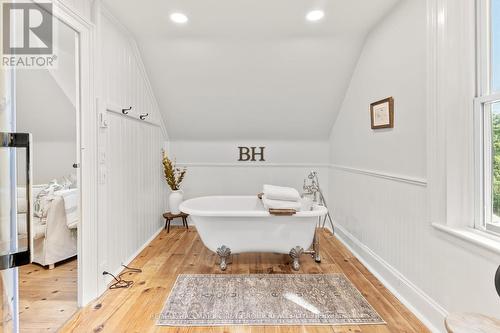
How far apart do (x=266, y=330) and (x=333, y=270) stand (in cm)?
114

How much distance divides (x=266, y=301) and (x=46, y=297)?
174 cm

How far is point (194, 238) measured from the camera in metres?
3.58

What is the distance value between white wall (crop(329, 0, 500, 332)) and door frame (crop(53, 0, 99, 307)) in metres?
2.43

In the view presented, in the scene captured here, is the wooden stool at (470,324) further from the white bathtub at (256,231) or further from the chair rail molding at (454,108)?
the white bathtub at (256,231)

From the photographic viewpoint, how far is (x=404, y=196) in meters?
2.15

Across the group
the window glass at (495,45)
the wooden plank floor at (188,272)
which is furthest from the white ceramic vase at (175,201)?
the window glass at (495,45)

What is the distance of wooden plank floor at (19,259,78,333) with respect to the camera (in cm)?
184

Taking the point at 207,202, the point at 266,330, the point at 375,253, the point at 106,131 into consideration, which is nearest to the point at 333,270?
the point at 375,253

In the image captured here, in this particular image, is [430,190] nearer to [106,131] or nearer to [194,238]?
[106,131]

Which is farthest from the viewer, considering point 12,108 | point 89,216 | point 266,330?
point 89,216

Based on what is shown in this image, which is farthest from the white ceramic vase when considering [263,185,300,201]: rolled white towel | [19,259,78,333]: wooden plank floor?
[263,185,300,201]: rolled white towel

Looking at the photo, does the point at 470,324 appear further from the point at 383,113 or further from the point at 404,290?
the point at 383,113

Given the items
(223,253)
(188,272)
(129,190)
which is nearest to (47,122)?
(129,190)

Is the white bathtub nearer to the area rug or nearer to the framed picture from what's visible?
the area rug
